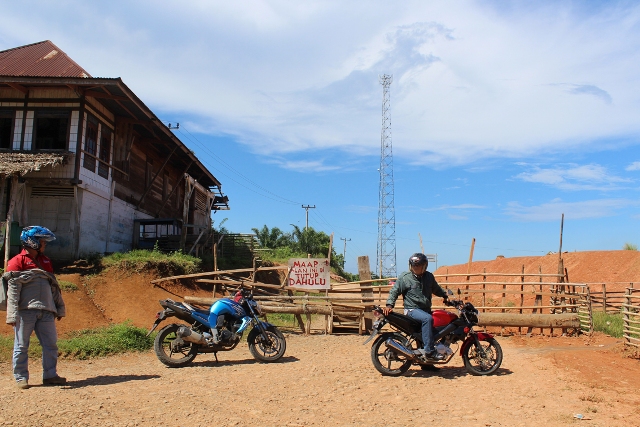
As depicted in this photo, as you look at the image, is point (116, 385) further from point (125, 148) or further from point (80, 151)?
point (125, 148)

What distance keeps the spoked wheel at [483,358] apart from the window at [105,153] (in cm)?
1358

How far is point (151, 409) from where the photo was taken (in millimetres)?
5309

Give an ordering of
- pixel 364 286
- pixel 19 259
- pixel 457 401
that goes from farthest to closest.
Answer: pixel 364 286 < pixel 19 259 < pixel 457 401

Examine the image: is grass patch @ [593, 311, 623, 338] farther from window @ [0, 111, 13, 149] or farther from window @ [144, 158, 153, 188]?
window @ [0, 111, 13, 149]

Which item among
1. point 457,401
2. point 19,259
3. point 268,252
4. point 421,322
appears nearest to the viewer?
point 457,401

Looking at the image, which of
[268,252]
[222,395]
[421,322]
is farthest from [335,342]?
[268,252]

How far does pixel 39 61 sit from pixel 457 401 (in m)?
17.2

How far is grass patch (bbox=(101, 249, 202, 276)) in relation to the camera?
1529 centimetres

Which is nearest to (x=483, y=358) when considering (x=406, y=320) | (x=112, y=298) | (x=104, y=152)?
(x=406, y=320)

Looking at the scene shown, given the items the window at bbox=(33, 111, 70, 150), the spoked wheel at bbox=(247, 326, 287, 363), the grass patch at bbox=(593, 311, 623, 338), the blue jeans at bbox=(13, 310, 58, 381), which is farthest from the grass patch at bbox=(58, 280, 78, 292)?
the grass patch at bbox=(593, 311, 623, 338)

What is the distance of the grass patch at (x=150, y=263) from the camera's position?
1529 cm

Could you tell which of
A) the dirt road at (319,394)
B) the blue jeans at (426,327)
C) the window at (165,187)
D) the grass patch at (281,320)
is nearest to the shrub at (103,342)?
the dirt road at (319,394)

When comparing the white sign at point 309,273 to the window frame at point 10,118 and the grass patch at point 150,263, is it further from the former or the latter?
the window frame at point 10,118

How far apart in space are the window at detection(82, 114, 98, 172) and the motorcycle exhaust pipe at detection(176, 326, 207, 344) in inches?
393
